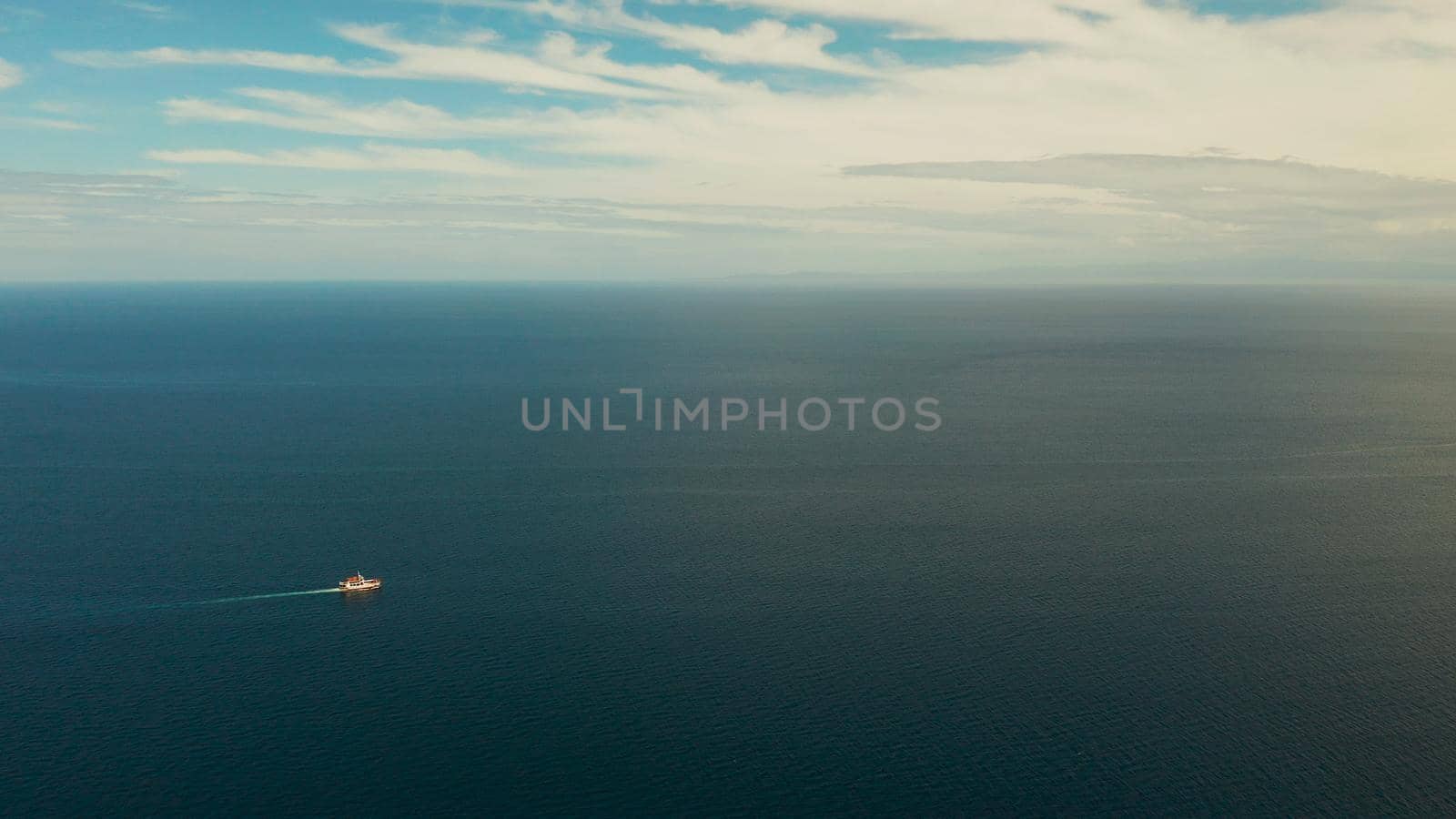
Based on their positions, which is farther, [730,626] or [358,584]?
[358,584]

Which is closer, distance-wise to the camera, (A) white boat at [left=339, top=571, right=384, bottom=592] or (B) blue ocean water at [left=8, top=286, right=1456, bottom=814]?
(B) blue ocean water at [left=8, top=286, right=1456, bottom=814]

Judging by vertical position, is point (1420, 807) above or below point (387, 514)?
below

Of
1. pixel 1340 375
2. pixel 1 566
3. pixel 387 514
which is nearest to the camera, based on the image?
pixel 1 566

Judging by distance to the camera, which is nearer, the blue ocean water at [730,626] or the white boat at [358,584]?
the blue ocean water at [730,626]

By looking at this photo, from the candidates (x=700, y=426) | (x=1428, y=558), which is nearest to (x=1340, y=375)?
(x=1428, y=558)

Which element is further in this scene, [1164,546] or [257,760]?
[1164,546]

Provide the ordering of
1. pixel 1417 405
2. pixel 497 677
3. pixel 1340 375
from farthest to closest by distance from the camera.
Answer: pixel 1340 375
pixel 1417 405
pixel 497 677

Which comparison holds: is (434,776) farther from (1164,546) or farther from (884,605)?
(1164,546)

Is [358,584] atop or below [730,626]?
atop
